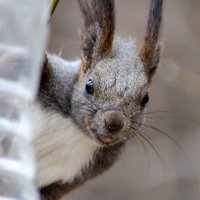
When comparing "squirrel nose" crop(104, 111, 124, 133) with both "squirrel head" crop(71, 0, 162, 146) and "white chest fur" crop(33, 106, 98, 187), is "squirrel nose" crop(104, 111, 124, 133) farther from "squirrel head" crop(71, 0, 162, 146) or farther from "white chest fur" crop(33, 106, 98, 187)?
"white chest fur" crop(33, 106, 98, 187)

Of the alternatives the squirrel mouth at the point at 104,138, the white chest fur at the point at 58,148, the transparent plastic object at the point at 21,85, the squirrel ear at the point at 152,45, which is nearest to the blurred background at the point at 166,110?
the squirrel ear at the point at 152,45

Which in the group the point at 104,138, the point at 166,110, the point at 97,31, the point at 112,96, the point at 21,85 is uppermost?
the point at 21,85

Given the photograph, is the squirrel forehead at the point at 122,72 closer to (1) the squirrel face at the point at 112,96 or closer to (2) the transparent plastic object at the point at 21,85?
(1) the squirrel face at the point at 112,96

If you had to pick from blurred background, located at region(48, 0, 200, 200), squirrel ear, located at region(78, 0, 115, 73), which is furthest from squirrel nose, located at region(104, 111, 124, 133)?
blurred background, located at region(48, 0, 200, 200)

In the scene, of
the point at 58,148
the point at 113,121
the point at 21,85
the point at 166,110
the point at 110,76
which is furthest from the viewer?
the point at 166,110

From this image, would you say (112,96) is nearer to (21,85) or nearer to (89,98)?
(89,98)

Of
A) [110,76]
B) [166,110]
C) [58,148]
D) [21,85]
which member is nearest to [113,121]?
[110,76]

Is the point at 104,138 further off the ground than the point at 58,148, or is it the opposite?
the point at 104,138

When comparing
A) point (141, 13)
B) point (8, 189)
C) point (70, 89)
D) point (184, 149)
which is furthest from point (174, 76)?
point (8, 189)
